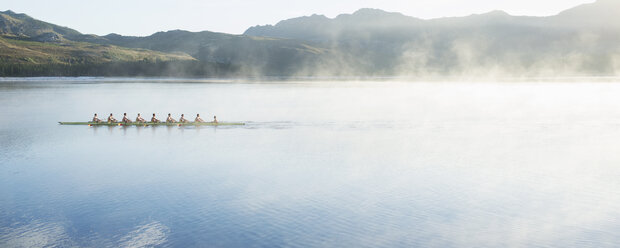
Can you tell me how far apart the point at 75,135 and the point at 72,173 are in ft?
68.5

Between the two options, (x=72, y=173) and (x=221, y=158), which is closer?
(x=72, y=173)

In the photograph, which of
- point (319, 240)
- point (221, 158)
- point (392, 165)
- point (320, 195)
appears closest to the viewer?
point (319, 240)

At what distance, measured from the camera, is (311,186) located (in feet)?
97.2

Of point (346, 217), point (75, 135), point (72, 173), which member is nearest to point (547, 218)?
point (346, 217)

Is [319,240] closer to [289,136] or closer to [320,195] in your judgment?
[320,195]

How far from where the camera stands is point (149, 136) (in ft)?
169

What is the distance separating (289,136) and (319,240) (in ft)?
101

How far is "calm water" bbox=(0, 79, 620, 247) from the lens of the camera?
2145 centimetres

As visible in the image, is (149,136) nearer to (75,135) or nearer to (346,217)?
(75,135)

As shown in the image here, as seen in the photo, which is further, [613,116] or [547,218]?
[613,116]

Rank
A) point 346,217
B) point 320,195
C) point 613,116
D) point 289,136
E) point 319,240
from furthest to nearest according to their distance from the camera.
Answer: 1. point 613,116
2. point 289,136
3. point 320,195
4. point 346,217
5. point 319,240

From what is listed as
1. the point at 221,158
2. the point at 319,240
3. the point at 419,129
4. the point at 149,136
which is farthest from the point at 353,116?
the point at 319,240

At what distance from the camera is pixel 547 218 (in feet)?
77.9

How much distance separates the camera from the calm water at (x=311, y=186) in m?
21.5
